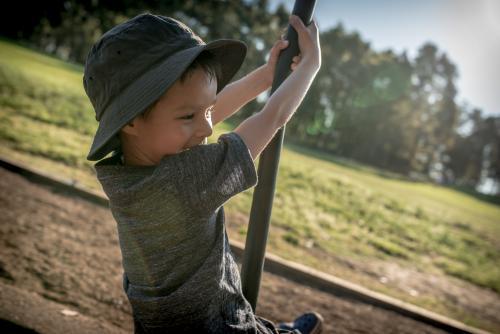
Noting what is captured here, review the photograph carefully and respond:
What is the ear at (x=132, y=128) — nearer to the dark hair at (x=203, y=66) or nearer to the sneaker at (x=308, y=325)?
the dark hair at (x=203, y=66)

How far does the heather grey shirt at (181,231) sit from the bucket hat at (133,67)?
20 centimetres

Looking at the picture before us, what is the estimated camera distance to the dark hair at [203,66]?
4.49ft

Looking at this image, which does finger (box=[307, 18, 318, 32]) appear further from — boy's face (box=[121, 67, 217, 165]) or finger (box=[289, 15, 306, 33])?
boy's face (box=[121, 67, 217, 165])

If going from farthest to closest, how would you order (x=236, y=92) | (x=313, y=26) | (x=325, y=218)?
(x=325, y=218) < (x=236, y=92) < (x=313, y=26)

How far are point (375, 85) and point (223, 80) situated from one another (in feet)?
152

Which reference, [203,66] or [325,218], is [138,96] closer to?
[203,66]

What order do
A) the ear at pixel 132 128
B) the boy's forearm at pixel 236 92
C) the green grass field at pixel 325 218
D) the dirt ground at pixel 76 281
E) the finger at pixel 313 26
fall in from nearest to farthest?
the ear at pixel 132 128 < the finger at pixel 313 26 < the boy's forearm at pixel 236 92 < the dirt ground at pixel 76 281 < the green grass field at pixel 325 218

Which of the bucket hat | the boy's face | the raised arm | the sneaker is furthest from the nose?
the sneaker

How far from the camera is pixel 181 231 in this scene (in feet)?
4.60

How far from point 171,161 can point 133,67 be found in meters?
0.37

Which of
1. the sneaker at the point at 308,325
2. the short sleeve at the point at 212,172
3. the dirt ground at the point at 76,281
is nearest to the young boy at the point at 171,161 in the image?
the short sleeve at the point at 212,172

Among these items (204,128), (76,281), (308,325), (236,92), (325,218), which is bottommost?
(325,218)

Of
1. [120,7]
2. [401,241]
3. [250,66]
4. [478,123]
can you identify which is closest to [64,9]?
[120,7]

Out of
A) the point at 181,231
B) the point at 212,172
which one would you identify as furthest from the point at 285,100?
the point at 181,231
